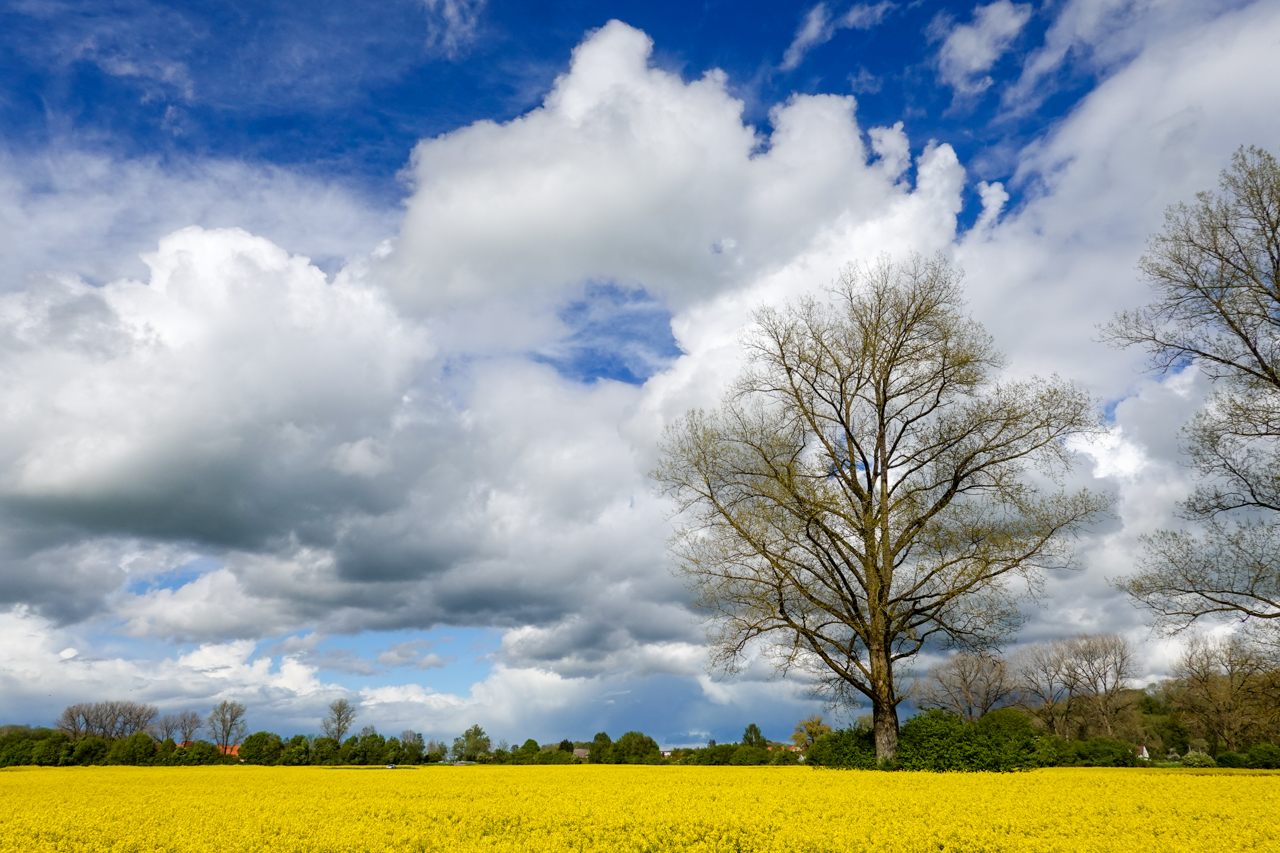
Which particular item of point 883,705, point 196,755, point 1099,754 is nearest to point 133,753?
point 196,755

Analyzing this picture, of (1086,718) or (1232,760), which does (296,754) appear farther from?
(1086,718)

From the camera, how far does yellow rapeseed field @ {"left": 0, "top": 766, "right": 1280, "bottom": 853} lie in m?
9.12

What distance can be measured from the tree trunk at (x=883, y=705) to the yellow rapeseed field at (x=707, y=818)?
2.86 m

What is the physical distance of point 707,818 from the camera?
35.3 ft

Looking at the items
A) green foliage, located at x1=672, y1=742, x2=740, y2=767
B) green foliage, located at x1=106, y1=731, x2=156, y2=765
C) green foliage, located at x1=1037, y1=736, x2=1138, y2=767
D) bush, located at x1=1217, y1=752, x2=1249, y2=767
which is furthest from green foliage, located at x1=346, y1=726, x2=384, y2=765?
bush, located at x1=1217, y1=752, x2=1249, y2=767

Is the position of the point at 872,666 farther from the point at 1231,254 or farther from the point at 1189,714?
the point at 1189,714

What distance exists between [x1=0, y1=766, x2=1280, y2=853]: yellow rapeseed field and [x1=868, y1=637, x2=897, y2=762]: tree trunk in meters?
2.86

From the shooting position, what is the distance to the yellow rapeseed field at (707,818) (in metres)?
9.12

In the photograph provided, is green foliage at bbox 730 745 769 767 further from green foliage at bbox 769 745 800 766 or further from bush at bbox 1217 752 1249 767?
bush at bbox 1217 752 1249 767

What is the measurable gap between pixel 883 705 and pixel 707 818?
34.9 feet

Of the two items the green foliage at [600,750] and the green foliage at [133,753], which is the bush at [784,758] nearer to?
the green foliage at [600,750]

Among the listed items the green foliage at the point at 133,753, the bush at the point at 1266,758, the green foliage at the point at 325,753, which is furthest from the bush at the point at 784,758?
the green foliage at the point at 133,753

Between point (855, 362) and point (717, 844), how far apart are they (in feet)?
53.2

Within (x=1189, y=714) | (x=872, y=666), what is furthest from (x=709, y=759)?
(x=1189, y=714)
